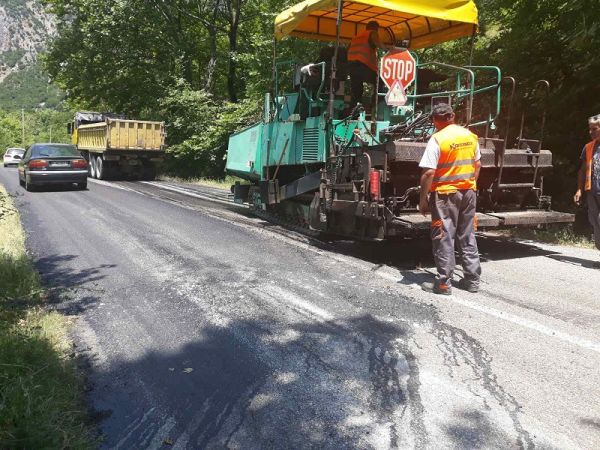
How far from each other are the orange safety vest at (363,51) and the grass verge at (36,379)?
198 inches

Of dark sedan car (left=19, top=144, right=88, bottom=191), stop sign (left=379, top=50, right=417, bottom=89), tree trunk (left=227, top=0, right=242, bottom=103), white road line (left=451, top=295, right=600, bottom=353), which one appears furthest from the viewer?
tree trunk (left=227, top=0, right=242, bottom=103)


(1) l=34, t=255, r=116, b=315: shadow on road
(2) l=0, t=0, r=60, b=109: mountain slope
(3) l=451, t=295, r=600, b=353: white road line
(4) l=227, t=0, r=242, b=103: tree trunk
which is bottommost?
(1) l=34, t=255, r=116, b=315: shadow on road

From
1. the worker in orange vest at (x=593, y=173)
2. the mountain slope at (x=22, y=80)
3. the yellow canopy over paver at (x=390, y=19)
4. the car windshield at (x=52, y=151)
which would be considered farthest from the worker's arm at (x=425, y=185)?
the mountain slope at (x=22, y=80)

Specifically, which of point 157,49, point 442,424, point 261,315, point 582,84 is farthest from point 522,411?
point 157,49

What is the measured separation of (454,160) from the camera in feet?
15.9

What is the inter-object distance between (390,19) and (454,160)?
4.04m

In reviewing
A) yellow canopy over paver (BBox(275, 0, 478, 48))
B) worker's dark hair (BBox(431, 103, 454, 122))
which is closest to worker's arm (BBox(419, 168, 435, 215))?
worker's dark hair (BBox(431, 103, 454, 122))

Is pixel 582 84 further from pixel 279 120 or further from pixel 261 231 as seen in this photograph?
pixel 261 231

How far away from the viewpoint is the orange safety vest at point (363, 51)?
7.21 meters

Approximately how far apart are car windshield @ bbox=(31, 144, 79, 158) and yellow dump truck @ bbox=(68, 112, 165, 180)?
3821 millimetres

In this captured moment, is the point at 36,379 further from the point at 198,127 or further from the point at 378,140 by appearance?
the point at 198,127

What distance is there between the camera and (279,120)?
336 inches

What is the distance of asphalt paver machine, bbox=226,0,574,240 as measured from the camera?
6.05 meters

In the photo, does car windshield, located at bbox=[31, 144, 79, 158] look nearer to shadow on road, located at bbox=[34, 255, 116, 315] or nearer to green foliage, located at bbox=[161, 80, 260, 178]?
green foliage, located at bbox=[161, 80, 260, 178]
